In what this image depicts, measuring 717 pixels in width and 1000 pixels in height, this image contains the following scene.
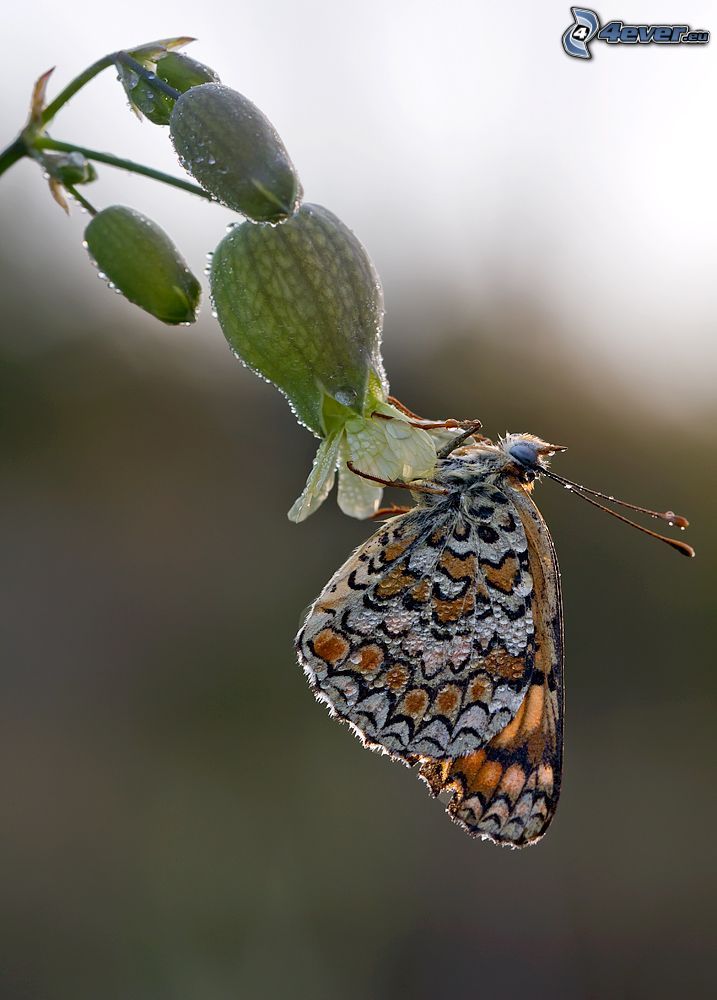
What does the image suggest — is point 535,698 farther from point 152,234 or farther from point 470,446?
point 152,234

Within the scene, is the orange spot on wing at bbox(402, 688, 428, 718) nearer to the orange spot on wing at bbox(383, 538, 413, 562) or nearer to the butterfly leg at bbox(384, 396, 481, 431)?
the orange spot on wing at bbox(383, 538, 413, 562)

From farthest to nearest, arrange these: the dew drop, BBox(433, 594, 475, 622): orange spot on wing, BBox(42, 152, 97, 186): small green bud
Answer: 1. BBox(433, 594, 475, 622): orange spot on wing
2. the dew drop
3. BBox(42, 152, 97, 186): small green bud

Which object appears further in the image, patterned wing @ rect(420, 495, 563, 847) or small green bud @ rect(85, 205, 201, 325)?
patterned wing @ rect(420, 495, 563, 847)

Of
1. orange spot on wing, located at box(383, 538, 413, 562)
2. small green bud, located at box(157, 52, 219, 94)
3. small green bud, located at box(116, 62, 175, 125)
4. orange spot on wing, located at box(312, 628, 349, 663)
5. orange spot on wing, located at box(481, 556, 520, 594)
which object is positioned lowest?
orange spot on wing, located at box(312, 628, 349, 663)

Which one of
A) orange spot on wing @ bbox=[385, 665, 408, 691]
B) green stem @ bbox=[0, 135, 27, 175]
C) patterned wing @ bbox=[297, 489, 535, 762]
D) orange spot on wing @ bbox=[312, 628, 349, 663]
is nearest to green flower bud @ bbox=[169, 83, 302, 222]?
green stem @ bbox=[0, 135, 27, 175]

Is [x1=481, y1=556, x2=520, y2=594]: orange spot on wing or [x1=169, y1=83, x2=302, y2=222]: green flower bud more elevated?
[x1=169, y1=83, x2=302, y2=222]: green flower bud

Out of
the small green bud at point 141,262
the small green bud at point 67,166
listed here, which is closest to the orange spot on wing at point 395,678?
the small green bud at point 141,262

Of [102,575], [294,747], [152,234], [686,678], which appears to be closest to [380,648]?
[152,234]
